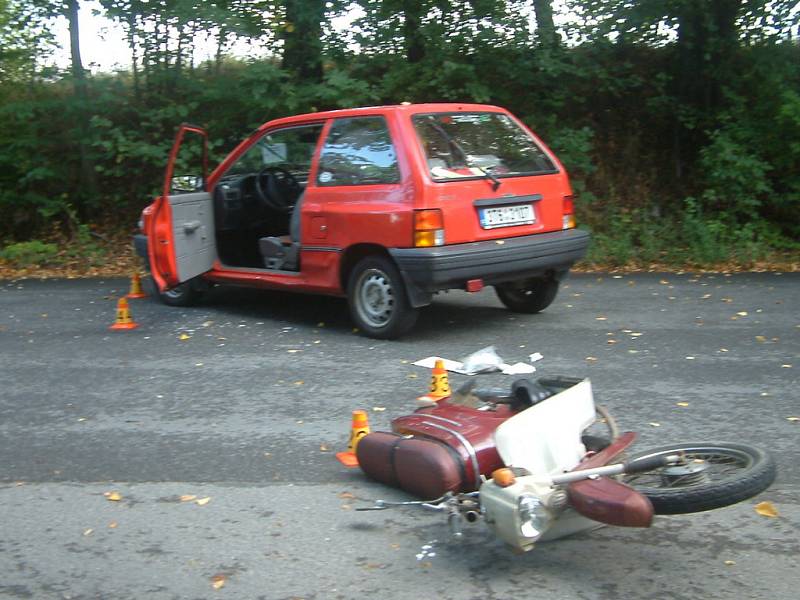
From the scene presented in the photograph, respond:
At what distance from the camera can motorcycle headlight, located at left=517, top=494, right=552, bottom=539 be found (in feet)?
11.1

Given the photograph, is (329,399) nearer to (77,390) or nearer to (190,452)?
(190,452)

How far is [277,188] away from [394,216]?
2.47 meters

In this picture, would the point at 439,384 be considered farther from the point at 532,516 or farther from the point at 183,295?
the point at 183,295

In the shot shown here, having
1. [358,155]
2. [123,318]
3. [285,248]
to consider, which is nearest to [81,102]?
[123,318]

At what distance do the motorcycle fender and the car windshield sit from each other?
415cm

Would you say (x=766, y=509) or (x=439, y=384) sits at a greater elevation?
(x=439, y=384)

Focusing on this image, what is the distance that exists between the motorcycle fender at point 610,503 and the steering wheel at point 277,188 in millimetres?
6349

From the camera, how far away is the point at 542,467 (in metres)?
3.72

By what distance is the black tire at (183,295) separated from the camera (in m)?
9.48

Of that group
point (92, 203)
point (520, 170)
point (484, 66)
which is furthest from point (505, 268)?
point (92, 203)

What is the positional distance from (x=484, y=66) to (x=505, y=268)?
7.54 metres

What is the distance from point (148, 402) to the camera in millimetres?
6070

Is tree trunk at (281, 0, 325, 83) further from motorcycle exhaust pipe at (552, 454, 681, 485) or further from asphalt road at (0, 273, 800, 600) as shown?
motorcycle exhaust pipe at (552, 454, 681, 485)

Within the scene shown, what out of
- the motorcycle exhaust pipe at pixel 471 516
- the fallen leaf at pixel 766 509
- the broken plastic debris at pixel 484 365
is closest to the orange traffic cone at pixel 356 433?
the motorcycle exhaust pipe at pixel 471 516
